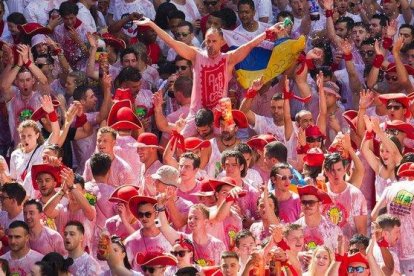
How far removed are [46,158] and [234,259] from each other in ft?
7.98

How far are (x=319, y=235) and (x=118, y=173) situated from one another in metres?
2.03

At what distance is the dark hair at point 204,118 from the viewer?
18.4m

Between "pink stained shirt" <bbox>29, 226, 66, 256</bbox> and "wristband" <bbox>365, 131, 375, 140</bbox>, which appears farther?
"wristband" <bbox>365, 131, 375, 140</bbox>

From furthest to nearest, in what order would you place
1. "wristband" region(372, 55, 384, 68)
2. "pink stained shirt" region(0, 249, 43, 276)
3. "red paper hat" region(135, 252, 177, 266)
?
"wristband" region(372, 55, 384, 68), "pink stained shirt" region(0, 249, 43, 276), "red paper hat" region(135, 252, 177, 266)

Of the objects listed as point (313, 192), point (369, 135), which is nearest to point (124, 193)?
point (313, 192)

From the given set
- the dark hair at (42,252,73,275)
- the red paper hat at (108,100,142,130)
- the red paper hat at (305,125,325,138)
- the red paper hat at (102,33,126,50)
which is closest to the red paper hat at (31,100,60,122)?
the red paper hat at (108,100,142,130)

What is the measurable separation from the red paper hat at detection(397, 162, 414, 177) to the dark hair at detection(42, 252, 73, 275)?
10.2 ft

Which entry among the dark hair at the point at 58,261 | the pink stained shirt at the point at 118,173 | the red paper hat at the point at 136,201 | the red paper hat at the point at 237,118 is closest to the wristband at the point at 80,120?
the pink stained shirt at the point at 118,173

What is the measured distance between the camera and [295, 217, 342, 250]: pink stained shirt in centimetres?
1669

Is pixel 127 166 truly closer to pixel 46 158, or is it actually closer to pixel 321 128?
pixel 46 158

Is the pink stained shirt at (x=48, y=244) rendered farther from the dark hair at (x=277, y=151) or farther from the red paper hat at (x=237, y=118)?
the red paper hat at (x=237, y=118)

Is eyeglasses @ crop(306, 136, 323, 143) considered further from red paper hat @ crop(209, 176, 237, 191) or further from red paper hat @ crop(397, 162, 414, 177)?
red paper hat @ crop(209, 176, 237, 191)

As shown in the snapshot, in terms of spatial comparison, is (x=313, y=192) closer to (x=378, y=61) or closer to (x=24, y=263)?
(x=24, y=263)

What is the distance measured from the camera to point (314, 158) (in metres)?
17.8
